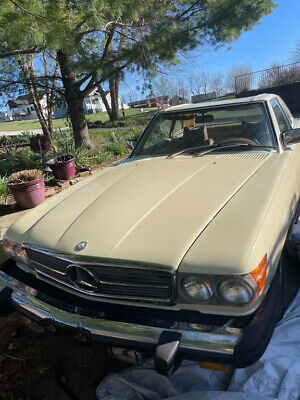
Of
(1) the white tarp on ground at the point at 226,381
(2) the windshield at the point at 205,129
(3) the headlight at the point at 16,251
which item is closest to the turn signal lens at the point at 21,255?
(3) the headlight at the point at 16,251

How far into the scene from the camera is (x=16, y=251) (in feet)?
7.60

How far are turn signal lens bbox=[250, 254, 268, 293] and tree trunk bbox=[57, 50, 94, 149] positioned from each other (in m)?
6.98

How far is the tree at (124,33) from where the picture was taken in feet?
16.7

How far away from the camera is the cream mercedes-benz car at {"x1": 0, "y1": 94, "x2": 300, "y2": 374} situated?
1.58m

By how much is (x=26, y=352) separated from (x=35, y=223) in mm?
1033

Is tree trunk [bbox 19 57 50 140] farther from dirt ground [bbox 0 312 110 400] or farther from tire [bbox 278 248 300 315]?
tire [bbox 278 248 300 315]

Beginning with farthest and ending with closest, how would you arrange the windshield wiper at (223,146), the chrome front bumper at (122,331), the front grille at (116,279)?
the windshield wiper at (223,146) → the front grille at (116,279) → the chrome front bumper at (122,331)

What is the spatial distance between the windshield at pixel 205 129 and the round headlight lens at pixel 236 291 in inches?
68.4

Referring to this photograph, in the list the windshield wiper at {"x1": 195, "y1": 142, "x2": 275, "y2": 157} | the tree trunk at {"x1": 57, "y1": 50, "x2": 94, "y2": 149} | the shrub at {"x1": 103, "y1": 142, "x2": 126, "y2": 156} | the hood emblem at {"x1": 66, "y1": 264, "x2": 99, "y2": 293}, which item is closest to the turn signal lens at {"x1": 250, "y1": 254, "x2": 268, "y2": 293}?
the hood emblem at {"x1": 66, "y1": 264, "x2": 99, "y2": 293}

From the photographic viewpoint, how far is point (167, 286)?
1.68 metres

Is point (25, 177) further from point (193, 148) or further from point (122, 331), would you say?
point (122, 331)

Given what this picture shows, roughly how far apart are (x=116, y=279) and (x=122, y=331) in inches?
10.8

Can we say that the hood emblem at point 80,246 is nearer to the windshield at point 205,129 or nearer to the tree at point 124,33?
the windshield at point 205,129

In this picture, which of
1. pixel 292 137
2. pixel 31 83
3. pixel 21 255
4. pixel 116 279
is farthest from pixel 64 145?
pixel 116 279
